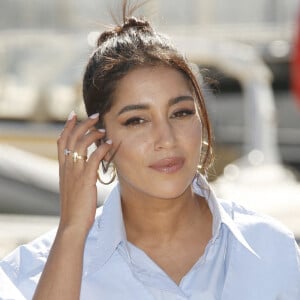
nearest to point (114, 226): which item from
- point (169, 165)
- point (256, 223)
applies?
point (169, 165)

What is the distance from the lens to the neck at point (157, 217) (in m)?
1.92

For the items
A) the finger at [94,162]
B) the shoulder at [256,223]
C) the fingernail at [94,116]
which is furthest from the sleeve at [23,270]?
the shoulder at [256,223]

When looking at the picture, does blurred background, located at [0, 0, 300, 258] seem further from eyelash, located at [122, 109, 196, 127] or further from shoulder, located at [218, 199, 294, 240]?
shoulder, located at [218, 199, 294, 240]

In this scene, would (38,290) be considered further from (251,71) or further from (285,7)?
(285,7)

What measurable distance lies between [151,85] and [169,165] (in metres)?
0.18

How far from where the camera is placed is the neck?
75.8 inches

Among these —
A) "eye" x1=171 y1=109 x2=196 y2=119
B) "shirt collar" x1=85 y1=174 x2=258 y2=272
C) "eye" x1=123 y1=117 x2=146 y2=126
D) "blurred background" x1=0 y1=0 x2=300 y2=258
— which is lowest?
"blurred background" x1=0 y1=0 x2=300 y2=258

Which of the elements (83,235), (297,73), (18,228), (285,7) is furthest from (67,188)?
(285,7)

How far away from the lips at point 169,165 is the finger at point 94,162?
111 millimetres

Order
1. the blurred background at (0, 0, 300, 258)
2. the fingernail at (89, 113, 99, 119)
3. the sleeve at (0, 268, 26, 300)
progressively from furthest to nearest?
the blurred background at (0, 0, 300, 258)
the fingernail at (89, 113, 99, 119)
the sleeve at (0, 268, 26, 300)

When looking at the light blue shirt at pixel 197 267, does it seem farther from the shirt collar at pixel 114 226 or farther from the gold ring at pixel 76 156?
the gold ring at pixel 76 156

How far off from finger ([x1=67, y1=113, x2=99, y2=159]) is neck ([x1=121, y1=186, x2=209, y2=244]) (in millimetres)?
181

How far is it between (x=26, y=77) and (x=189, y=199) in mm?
6562

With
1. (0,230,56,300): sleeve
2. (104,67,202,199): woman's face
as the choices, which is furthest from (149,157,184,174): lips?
(0,230,56,300): sleeve
